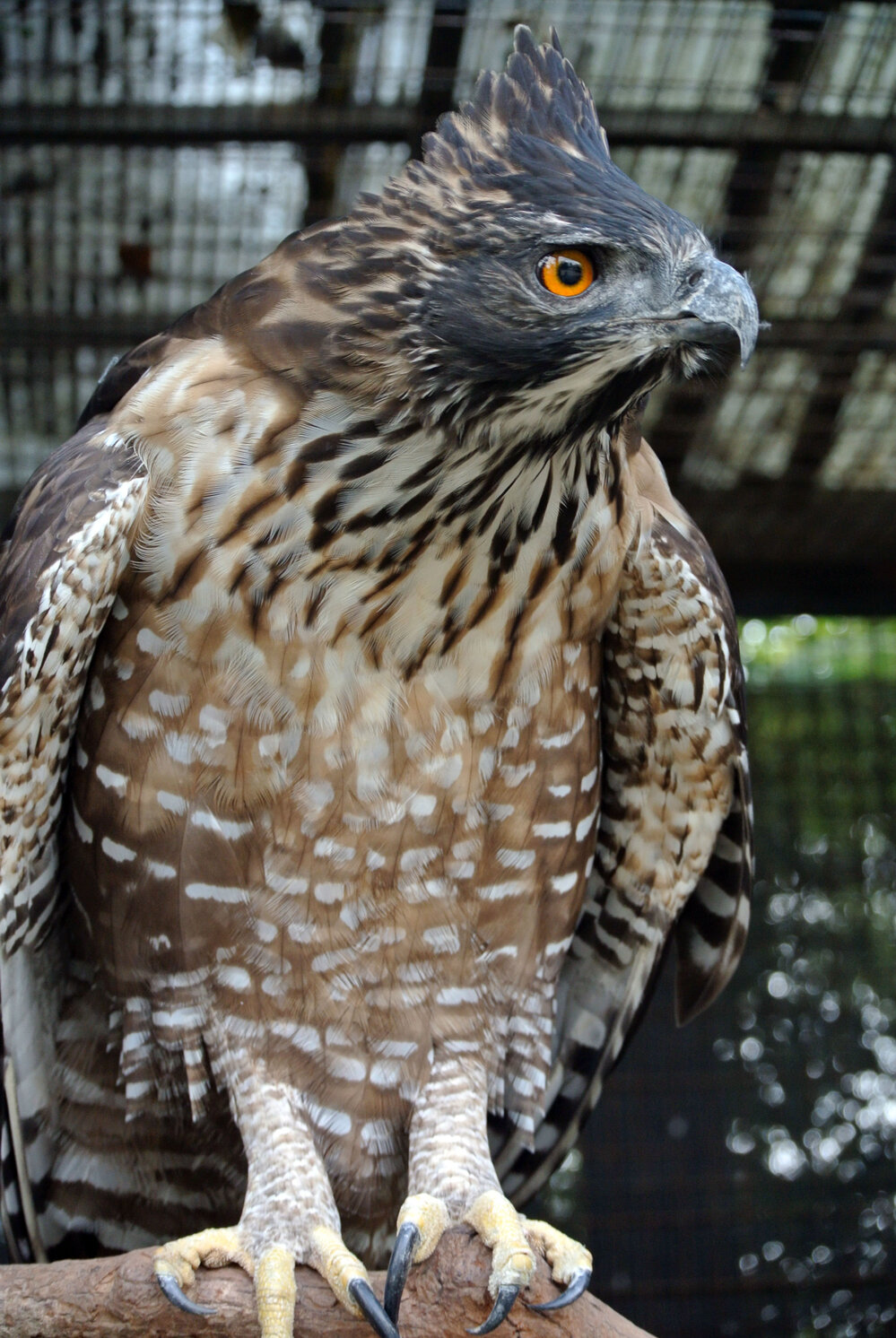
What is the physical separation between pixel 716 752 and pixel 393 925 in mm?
796

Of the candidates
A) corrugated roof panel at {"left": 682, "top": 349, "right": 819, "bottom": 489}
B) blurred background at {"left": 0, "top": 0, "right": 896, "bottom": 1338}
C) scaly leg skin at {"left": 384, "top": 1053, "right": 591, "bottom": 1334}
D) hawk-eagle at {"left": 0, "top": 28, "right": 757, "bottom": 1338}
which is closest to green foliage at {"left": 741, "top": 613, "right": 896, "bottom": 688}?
blurred background at {"left": 0, "top": 0, "right": 896, "bottom": 1338}

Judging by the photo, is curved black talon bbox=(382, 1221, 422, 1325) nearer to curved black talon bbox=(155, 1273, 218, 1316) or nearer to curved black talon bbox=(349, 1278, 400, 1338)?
curved black talon bbox=(349, 1278, 400, 1338)

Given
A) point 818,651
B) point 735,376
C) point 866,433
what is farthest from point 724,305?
point 818,651

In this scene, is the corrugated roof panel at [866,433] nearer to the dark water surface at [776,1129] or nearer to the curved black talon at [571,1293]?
the dark water surface at [776,1129]

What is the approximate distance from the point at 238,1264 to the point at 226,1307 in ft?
0.30

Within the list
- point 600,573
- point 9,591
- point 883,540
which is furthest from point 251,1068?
point 883,540

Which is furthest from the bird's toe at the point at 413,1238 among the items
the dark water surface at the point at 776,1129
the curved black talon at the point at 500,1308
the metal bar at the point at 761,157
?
the dark water surface at the point at 776,1129

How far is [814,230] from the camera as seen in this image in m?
4.07

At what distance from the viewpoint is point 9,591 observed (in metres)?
2.28

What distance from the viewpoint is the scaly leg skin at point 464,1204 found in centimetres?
213

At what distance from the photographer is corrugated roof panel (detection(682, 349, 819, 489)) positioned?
440cm

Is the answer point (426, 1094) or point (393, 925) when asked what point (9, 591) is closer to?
point (393, 925)

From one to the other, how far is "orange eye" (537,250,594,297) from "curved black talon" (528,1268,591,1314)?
162cm

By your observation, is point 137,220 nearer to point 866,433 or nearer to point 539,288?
point 539,288
